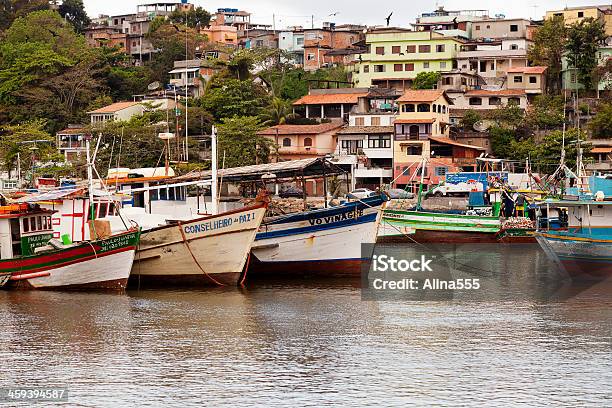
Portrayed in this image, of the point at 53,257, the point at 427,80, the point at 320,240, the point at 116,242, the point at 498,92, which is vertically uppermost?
the point at 427,80

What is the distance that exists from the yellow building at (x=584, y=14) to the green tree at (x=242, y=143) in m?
26.0

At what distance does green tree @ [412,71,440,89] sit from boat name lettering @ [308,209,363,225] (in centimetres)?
3469

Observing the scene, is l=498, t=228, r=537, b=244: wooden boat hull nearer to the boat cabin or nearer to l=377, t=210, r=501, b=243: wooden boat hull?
l=377, t=210, r=501, b=243: wooden boat hull

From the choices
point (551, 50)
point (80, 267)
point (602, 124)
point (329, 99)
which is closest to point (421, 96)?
point (329, 99)

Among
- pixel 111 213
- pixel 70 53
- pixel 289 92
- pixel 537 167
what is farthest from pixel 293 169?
pixel 70 53

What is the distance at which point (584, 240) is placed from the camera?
31.1 metres

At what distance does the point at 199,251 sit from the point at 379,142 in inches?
1199

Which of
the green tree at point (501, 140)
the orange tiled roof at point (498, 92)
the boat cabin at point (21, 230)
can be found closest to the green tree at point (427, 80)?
the orange tiled roof at point (498, 92)

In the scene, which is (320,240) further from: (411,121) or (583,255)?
(411,121)

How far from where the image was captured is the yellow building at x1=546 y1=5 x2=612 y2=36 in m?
71.1

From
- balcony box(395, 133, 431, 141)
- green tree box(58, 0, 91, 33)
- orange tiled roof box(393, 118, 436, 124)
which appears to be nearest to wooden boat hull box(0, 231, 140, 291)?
orange tiled roof box(393, 118, 436, 124)

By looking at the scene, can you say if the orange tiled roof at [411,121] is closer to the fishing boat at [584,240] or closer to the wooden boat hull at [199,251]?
the fishing boat at [584,240]

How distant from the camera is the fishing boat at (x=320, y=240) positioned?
1210 inches

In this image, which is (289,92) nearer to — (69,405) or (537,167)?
(537,167)
